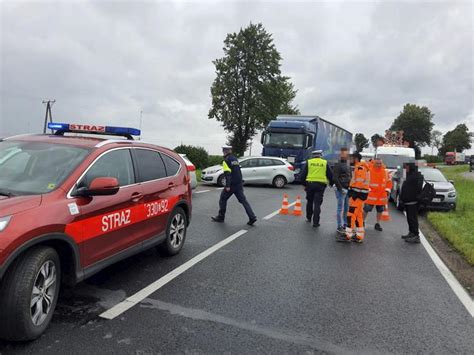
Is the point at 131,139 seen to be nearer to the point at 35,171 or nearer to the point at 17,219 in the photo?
the point at 35,171

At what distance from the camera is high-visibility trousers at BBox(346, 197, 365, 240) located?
7.63 m

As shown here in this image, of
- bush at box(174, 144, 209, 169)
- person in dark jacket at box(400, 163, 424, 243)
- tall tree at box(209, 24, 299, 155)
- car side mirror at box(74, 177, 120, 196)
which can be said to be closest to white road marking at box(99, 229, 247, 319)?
car side mirror at box(74, 177, 120, 196)

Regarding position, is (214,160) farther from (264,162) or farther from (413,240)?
(413,240)

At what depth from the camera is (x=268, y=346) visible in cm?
337

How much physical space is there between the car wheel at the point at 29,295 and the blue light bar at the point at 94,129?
7.14ft

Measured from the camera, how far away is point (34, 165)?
3947mm

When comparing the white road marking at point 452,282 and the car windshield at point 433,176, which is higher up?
the car windshield at point 433,176

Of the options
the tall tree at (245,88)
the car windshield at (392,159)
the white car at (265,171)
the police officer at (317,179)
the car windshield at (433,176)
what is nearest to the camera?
the police officer at (317,179)

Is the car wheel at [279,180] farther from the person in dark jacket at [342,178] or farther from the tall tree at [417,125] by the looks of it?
the tall tree at [417,125]

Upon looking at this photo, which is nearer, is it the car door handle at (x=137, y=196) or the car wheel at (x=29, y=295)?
the car wheel at (x=29, y=295)

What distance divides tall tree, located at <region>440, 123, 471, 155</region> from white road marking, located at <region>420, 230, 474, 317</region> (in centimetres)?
10665

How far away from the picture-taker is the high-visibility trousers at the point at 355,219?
25.0 ft

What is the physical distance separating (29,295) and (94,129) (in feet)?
8.72

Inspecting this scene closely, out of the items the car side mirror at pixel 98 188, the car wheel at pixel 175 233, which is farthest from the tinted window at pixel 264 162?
the car side mirror at pixel 98 188
